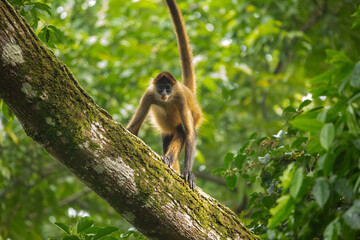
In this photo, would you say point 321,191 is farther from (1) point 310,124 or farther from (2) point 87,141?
(2) point 87,141

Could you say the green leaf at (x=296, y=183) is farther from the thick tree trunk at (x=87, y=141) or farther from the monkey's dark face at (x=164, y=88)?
the monkey's dark face at (x=164, y=88)

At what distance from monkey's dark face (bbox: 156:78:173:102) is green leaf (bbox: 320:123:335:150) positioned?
12.3 feet

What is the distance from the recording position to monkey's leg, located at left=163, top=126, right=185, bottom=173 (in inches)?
188

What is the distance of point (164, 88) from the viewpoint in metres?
5.21

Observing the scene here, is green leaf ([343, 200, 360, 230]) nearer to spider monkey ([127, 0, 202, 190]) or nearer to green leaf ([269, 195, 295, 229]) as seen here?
green leaf ([269, 195, 295, 229])

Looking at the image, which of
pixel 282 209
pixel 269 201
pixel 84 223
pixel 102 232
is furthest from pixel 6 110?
pixel 282 209

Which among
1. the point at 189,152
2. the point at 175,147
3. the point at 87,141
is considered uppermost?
the point at 175,147

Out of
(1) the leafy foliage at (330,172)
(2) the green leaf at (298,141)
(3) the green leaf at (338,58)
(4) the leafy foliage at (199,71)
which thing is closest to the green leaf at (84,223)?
(1) the leafy foliage at (330,172)

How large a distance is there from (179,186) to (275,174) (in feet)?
2.39

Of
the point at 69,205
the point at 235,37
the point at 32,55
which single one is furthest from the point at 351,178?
the point at 69,205

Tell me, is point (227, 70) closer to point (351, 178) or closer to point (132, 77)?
point (132, 77)

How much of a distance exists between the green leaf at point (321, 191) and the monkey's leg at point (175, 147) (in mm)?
3224

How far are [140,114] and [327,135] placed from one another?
11.7 feet

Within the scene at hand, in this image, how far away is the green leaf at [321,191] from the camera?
1.50m
